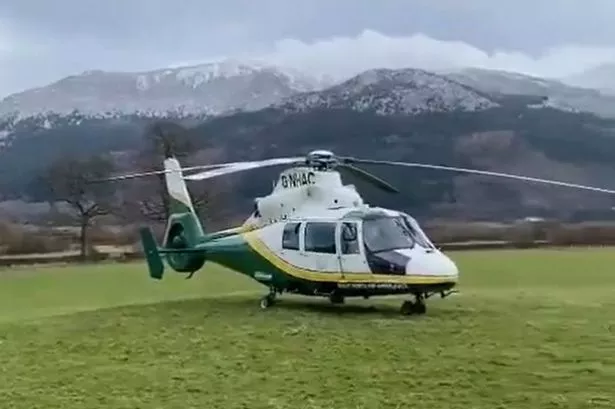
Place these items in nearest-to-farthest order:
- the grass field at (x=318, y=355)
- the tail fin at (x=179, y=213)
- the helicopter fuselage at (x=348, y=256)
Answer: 1. the grass field at (x=318, y=355)
2. the helicopter fuselage at (x=348, y=256)
3. the tail fin at (x=179, y=213)

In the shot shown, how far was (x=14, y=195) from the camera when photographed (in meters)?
79.4

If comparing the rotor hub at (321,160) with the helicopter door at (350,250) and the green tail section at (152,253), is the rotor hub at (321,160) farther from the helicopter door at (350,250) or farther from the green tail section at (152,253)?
the green tail section at (152,253)

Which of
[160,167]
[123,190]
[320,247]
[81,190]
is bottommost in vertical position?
[320,247]

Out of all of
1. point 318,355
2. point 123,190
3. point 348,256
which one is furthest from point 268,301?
point 123,190

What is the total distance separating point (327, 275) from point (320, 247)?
45cm

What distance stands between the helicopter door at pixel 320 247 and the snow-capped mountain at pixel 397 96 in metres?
83.1

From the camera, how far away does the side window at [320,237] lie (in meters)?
14.7

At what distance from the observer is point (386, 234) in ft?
47.1

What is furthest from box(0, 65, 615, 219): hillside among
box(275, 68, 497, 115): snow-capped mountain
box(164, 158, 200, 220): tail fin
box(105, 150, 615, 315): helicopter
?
box(105, 150, 615, 315): helicopter

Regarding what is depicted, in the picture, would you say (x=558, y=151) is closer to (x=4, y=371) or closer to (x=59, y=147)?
(x=59, y=147)

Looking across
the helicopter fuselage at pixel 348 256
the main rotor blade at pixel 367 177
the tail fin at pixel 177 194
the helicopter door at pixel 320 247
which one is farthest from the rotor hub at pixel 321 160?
the tail fin at pixel 177 194

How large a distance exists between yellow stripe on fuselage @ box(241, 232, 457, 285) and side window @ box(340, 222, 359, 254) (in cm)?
36

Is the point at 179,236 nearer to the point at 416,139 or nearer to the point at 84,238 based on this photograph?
the point at 84,238

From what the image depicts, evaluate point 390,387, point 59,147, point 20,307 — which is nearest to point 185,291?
point 20,307
